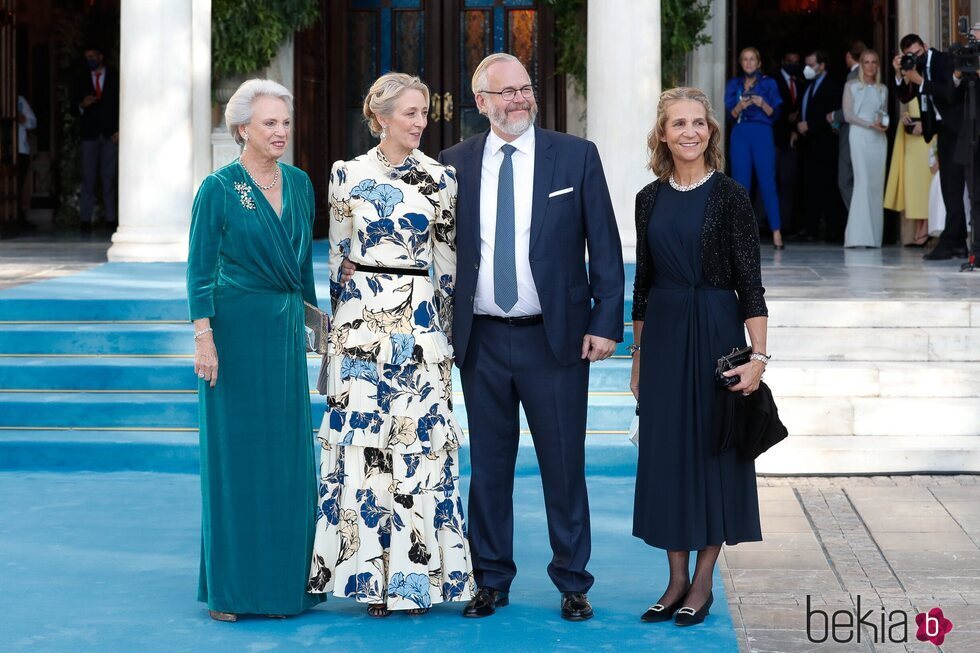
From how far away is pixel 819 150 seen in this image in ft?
48.7

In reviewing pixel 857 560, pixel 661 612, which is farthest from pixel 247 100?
pixel 857 560

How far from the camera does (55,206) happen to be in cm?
1861

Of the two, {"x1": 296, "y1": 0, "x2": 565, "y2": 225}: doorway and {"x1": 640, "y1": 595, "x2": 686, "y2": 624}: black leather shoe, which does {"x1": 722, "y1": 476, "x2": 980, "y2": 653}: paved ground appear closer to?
{"x1": 640, "y1": 595, "x2": 686, "y2": 624}: black leather shoe

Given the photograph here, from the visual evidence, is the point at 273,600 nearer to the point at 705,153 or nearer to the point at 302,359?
the point at 302,359

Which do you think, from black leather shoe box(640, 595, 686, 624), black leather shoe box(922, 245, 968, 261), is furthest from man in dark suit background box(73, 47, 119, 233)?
black leather shoe box(640, 595, 686, 624)

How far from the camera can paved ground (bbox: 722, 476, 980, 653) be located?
4742mm

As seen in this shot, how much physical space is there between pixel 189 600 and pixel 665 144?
2281mm

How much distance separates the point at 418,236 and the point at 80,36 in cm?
1479

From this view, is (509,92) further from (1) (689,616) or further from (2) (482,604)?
(1) (689,616)

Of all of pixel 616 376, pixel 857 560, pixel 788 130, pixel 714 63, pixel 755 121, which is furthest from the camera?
pixel 788 130

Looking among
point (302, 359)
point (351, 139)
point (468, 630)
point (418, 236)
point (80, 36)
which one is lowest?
point (468, 630)

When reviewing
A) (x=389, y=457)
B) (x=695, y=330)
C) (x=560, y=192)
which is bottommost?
(x=389, y=457)

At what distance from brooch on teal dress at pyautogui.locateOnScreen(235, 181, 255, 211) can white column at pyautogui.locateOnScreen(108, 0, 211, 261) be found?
6670 mm

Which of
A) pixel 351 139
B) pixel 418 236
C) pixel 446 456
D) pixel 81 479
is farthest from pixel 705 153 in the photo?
pixel 351 139
